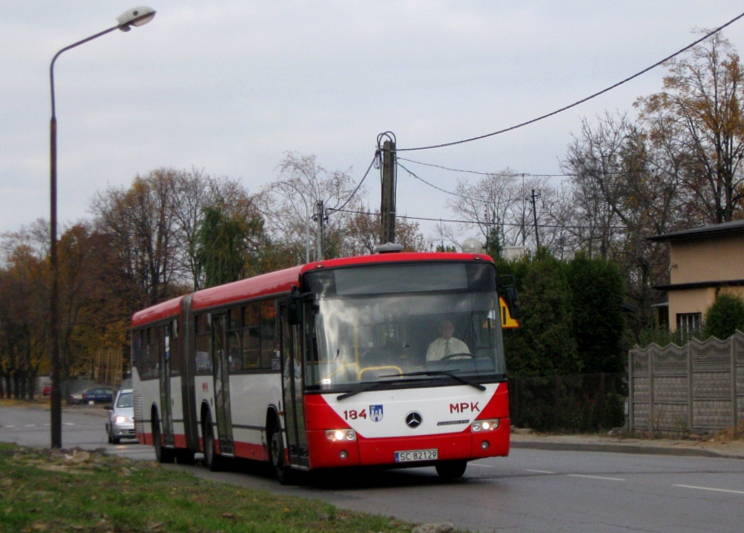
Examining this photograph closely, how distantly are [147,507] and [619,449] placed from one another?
13.4 metres

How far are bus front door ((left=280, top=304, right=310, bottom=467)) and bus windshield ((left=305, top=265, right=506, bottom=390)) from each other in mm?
391

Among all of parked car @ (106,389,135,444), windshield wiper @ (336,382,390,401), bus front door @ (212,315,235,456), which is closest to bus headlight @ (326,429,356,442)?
windshield wiper @ (336,382,390,401)

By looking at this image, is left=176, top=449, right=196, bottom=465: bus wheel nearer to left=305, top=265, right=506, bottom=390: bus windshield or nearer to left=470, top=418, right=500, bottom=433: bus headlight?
left=305, top=265, right=506, bottom=390: bus windshield

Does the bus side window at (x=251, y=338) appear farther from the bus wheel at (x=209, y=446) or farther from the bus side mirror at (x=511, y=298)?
the bus side mirror at (x=511, y=298)

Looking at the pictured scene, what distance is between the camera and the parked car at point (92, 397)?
76500mm

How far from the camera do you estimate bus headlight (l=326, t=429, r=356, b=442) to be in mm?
12922

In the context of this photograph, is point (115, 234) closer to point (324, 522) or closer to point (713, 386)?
point (713, 386)

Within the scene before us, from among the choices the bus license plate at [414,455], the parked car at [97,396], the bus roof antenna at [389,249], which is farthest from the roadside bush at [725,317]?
the parked car at [97,396]

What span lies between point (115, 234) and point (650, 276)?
34767 millimetres

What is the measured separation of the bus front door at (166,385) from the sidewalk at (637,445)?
7.99m

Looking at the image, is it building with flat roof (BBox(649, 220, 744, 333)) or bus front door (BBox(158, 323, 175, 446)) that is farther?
building with flat roof (BBox(649, 220, 744, 333))

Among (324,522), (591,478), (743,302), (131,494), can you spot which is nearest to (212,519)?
(324,522)

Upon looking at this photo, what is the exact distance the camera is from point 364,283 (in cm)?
1348

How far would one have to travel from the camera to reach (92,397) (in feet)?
251
